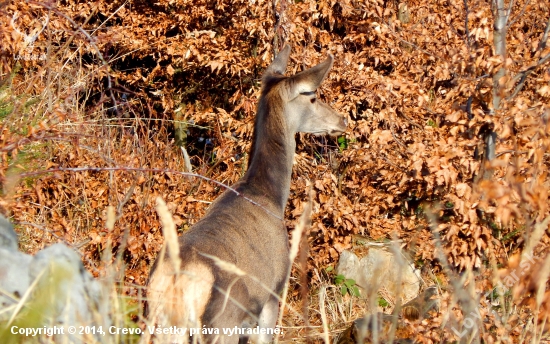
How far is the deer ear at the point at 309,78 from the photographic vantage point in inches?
245

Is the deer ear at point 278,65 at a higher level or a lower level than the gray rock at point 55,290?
higher

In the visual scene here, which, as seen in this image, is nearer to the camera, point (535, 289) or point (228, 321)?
point (535, 289)

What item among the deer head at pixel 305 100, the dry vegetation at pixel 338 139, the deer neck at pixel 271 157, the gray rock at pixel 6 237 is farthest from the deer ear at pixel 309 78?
the gray rock at pixel 6 237

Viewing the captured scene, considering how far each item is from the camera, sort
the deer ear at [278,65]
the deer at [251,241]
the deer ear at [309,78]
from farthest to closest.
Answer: the deer ear at [278,65] < the deer ear at [309,78] < the deer at [251,241]

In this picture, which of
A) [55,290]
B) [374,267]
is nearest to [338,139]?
[374,267]

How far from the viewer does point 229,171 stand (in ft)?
28.8

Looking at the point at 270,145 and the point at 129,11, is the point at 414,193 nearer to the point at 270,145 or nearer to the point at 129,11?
the point at 270,145

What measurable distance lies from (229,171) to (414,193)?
113 inches

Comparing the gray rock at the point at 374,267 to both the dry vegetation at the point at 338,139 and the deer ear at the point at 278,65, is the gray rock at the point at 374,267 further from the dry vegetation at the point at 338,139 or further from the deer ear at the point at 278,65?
the deer ear at the point at 278,65

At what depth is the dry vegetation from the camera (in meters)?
5.29

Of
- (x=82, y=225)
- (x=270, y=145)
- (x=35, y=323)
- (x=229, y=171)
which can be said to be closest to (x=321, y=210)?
(x=229, y=171)

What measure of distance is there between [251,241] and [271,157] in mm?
1054

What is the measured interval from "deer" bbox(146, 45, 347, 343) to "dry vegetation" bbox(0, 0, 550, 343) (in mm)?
607

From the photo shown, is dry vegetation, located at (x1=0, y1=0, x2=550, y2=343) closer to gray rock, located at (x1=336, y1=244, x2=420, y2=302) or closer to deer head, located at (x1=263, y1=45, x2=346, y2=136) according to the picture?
gray rock, located at (x1=336, y1=244, x2=420, y2=302)
